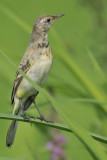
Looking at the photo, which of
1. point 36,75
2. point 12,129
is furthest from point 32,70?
point 12,129

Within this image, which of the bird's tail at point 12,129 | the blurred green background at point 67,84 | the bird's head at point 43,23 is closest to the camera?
the bird's tail at point 12,129

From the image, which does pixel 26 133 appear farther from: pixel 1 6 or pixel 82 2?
pixel 1 6

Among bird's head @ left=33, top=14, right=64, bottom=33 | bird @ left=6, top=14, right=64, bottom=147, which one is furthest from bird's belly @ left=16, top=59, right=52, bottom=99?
bird's head @ left=33, top=14, right=64, bottom=33

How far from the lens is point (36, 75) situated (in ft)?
11.3

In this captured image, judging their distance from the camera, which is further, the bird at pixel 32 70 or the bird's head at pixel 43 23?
the bird's head at pixel 43 23

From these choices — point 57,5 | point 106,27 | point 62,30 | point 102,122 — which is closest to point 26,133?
point 106,27

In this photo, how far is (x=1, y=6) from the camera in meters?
3.85

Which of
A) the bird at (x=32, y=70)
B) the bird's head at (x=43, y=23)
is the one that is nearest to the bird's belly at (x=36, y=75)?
the bird at (x=32, y=70)

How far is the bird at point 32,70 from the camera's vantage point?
135 inches

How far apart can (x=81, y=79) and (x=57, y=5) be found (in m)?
8.59

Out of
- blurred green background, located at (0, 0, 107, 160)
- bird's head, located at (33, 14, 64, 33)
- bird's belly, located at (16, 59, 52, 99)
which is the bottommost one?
blurred green background, located at (0, 0, 107, 160)

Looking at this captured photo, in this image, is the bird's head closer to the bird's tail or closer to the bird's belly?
the bird's belly

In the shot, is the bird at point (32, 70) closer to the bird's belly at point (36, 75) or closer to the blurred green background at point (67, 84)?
the bird's belly at point (36, 75)

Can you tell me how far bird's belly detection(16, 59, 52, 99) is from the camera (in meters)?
3.40
